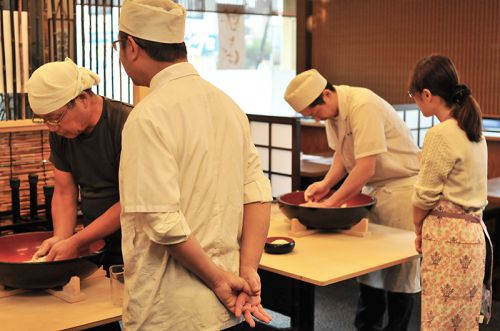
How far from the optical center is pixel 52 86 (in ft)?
6.82

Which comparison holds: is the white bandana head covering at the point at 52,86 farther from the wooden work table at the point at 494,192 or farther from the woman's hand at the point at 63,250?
the wooden work table at the point at 494,192

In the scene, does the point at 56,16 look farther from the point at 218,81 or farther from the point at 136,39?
the point at 218,81

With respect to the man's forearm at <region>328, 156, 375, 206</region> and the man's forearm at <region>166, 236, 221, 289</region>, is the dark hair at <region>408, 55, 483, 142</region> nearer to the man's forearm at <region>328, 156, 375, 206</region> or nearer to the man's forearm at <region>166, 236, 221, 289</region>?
the man's forearm at <region>328, 156, 375, 206</region>

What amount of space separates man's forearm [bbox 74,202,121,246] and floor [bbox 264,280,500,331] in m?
1.83

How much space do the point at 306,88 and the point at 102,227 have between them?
130 centimetres

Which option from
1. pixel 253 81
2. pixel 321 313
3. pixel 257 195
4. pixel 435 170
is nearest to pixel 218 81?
pixel 253 81

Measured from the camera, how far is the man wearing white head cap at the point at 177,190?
1473 millimetres

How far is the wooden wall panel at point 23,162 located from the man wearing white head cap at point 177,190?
1389 millimetres

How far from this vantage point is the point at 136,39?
153 centimetres

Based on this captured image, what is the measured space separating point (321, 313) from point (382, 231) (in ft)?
3.75

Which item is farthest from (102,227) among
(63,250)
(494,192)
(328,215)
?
(494,192)

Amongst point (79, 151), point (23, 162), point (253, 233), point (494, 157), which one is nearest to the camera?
point (253, 233)

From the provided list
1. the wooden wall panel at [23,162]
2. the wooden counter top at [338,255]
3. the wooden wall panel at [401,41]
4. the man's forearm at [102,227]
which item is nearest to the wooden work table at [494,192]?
the wooden wall panel at [401,41]

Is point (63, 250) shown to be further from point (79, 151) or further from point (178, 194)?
point (178, 194)
